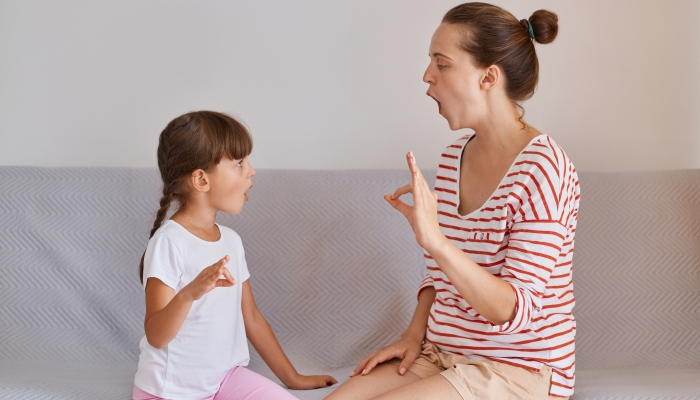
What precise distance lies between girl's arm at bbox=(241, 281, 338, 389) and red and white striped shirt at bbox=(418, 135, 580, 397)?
12.7 inches

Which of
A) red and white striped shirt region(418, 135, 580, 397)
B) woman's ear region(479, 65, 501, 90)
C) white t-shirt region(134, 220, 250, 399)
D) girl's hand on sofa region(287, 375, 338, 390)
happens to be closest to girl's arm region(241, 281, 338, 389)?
girl's hand on sofa region(287, 375, 338, 390)

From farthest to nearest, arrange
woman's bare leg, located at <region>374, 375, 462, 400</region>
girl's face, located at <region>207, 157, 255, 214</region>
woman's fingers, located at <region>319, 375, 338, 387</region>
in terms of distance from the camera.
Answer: woman's fingers, located at <region>319, 375, 338, 387</region>, girl's face, located at <region>207, 157, 255, 214</region>, woman's bare leg, located at <region>374, 375, 462, 400</region>

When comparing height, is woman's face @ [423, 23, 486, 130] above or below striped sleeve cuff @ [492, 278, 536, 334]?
above

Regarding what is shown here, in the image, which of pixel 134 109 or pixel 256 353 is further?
pixel 134 109

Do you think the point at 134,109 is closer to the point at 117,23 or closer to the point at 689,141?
the point at 117,23

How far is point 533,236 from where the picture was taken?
1.22 metres

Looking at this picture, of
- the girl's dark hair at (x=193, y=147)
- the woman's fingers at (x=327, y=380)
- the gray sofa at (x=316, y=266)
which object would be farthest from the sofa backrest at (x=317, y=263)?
the girl's dark hair at (x=193, y=147)

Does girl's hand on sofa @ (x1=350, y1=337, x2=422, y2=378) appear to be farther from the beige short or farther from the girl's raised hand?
the girl's raised hand

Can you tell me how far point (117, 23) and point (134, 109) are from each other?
0.25 metres

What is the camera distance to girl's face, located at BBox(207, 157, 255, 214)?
1433mm

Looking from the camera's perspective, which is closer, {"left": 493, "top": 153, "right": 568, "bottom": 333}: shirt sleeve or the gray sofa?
{"left": 493, "top": 153, "right": 568, "bottom": 333}: shirt sleeve

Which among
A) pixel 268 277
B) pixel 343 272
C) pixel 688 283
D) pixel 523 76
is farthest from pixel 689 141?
pixel 268 277

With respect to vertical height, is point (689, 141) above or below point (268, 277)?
above

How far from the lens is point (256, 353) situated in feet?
5.69
